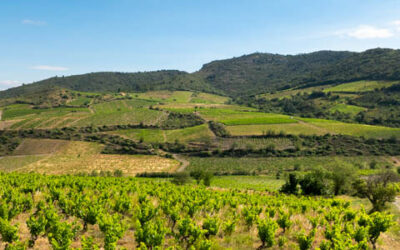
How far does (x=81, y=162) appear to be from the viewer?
10944cm

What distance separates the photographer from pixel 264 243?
2041 cm

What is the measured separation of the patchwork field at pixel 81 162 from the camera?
99.8 m

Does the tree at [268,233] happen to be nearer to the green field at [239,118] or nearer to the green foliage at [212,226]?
the green foliage at [212,226]

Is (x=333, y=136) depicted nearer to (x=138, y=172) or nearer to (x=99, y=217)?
(x=138, y=172)

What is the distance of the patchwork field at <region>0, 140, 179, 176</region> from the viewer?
9981 centimetres

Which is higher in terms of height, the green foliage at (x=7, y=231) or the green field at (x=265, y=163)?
the green foliage at (x=7, y=231)

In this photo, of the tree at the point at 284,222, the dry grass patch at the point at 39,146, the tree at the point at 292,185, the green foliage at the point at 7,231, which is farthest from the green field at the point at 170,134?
the green foliage at the point at 7,231

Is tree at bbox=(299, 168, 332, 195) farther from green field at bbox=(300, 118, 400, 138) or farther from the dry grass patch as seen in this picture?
the dry grass patch

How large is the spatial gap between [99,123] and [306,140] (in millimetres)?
123480

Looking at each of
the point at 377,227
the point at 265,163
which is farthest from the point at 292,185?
the point at 265,163

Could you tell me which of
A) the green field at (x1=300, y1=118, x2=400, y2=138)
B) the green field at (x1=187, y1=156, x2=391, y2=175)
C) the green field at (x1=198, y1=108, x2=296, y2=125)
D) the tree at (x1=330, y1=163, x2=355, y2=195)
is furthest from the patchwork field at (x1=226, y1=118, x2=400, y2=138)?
the tree at (x1=330, y1=163, x2=355, y2=195)

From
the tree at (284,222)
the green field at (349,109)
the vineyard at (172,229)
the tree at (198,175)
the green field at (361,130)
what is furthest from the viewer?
the green field at (349,109)

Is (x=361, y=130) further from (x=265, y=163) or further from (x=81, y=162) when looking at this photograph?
(x=81, y=162)

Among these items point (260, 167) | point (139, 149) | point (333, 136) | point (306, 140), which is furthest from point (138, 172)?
point (333, 136)
